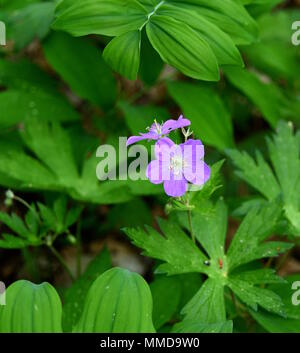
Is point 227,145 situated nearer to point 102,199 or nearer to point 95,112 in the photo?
point 102,199

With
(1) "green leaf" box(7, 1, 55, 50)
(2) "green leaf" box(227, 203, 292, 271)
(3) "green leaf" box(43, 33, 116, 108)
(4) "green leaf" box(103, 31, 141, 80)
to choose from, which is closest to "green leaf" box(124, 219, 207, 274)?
(2) "green leaf" box(227, 203, 292, 271)

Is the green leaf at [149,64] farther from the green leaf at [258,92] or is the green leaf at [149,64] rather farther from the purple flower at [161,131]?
the purple flower at [161,131]

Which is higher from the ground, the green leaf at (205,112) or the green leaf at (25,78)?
the green leaf at (25,78)

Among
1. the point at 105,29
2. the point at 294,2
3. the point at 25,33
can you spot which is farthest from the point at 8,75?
the point at 294,2

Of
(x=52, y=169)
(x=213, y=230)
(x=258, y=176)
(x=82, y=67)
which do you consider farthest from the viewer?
(x=82, y=67)

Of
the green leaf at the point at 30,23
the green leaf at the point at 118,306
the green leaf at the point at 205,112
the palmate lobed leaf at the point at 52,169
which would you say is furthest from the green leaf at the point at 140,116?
the green leaf at the point at 118,306

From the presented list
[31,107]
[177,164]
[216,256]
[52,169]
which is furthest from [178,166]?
[31,107]

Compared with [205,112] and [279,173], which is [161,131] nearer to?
[279,173]
